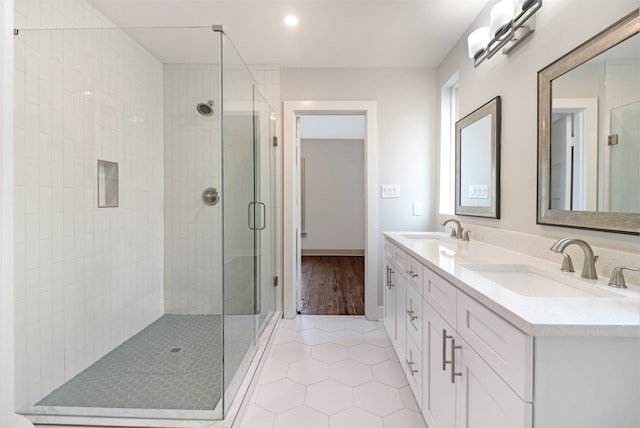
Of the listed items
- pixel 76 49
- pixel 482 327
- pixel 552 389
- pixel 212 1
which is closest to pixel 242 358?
pixel 482 327

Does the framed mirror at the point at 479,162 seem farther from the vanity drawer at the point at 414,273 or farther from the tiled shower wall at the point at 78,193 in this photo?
the tiled shower wall at the point at 78,193

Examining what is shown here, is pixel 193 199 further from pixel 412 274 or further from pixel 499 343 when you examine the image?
pixel 499 343

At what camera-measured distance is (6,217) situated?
54 cm

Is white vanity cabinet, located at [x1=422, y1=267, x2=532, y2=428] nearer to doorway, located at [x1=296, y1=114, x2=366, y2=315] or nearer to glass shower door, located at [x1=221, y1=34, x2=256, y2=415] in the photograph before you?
glass shower door, located at [x1=221, y1=34, x2=256, y2=415]

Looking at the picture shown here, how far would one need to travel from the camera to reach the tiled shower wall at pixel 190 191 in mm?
2229

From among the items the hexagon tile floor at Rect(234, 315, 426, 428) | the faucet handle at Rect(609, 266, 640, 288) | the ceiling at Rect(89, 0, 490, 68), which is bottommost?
the hexagon tile floor at Rect(234, 315, 426, 428)

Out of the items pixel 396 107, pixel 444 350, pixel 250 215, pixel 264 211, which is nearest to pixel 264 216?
pixel 264 211

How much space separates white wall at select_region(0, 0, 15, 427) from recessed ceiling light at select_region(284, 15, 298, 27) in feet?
5.94

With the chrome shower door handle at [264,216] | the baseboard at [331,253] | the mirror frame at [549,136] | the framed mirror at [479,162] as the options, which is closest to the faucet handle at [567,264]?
the mirror frame at [549,136]

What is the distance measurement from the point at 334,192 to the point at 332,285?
2524mm

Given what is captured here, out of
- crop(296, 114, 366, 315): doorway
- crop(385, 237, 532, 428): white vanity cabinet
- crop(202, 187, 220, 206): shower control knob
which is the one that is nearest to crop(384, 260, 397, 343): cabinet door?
crop(385, 237, 532, 428): white vanity cabinet

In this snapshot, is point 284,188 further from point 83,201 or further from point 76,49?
point 76,49

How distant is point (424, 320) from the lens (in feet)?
4.64

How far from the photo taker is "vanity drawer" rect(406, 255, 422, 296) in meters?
1.49
